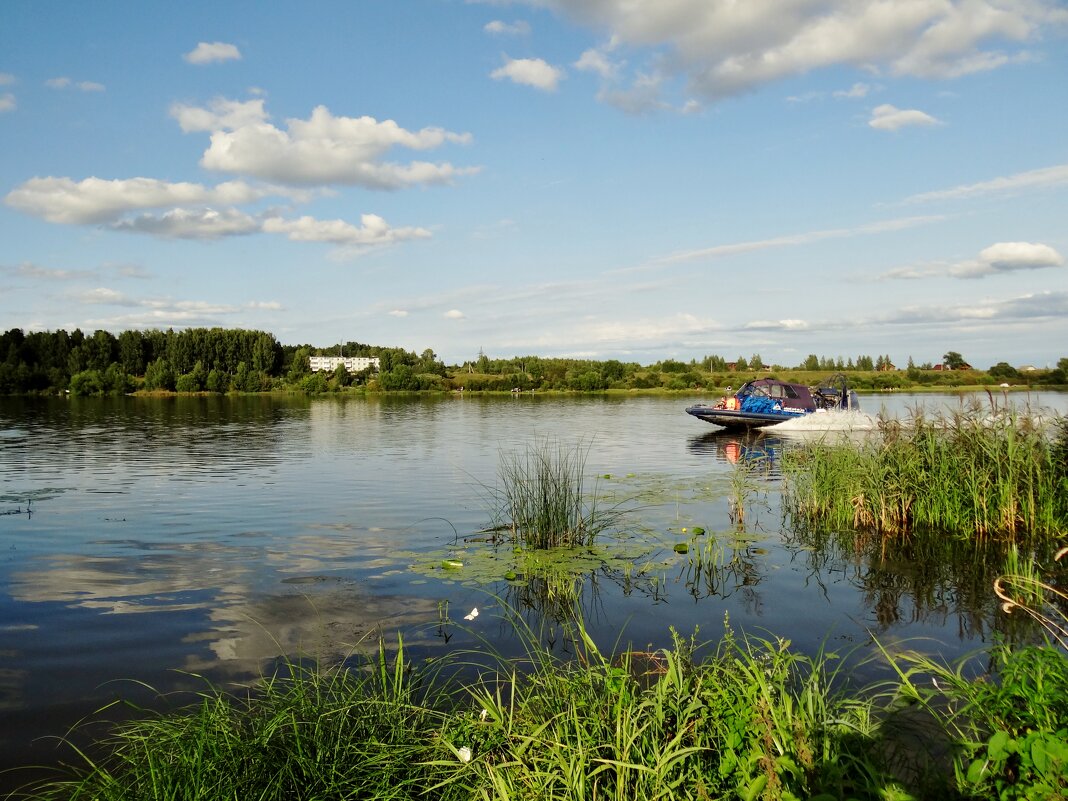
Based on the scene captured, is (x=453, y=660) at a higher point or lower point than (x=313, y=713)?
lower

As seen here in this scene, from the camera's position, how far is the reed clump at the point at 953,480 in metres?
11.7

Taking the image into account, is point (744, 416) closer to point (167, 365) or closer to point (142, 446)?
point (142, 446)

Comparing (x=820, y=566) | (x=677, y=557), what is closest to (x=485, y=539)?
(x=677, y=557)

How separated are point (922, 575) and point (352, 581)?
806 cm

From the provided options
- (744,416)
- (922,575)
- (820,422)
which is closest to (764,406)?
(744,416)

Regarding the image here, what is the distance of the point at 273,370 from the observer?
15912cm

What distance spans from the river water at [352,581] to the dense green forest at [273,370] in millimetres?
93687

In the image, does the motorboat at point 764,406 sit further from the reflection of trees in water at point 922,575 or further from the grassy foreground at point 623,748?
the grassy foreground at point 623,748

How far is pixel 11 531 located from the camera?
1445 cm

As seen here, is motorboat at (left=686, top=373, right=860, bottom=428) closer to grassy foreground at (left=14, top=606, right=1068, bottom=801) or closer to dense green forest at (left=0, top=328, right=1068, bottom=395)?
grassy foreground at (left=14, top=606, right=1068, bottom=801)

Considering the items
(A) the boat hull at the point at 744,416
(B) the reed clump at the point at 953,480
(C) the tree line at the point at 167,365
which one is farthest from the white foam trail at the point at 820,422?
(C) the tree line at the point at 167,365

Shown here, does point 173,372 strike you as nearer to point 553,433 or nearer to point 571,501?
point 553,433

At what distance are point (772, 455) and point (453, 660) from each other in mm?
21915

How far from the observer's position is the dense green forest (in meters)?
119
